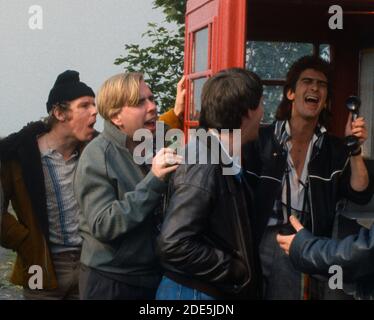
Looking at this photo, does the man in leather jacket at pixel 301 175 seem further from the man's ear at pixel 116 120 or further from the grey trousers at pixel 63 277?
the grey trousers at pixel 63 277

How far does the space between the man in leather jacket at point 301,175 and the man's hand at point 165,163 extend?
26.6 inches

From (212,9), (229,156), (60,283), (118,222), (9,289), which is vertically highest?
(212,9)

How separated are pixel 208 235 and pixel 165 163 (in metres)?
0.34

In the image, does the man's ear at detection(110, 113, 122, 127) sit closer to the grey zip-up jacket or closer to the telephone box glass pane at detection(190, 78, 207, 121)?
the grey zip-up jacket

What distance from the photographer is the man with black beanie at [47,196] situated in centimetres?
368

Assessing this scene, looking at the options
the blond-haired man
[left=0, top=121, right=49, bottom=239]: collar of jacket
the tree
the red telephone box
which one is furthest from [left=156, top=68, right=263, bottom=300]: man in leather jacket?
the tree

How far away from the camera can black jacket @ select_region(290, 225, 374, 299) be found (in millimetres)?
2697

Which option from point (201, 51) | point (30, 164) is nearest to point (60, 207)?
point (30, 164)

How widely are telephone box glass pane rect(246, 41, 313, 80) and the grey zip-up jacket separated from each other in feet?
7.69

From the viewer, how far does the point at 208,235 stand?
115 inches

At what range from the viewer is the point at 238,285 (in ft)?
9.72

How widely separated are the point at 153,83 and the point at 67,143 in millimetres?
7091
